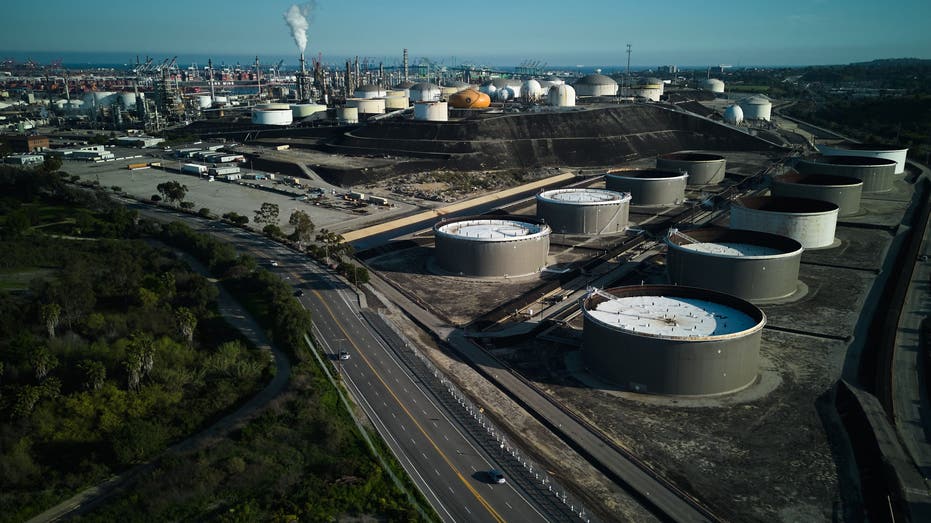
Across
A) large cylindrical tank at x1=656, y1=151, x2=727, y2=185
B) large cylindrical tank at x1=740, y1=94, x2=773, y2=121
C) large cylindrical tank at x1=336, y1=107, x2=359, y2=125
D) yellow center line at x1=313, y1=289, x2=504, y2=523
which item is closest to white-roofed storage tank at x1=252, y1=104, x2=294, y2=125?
large cylindrical tank at x1=336, y1=107, x2=359, y2=125

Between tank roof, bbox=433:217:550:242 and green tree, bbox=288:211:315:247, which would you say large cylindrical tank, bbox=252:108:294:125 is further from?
tank roof, bbox=433:217:550:242

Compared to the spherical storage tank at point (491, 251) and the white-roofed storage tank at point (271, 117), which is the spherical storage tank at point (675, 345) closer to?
the spherical storage tank at point (491, 251)

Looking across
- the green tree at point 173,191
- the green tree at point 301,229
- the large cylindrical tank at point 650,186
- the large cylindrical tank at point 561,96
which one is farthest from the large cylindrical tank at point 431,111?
the green tree at point 301,229

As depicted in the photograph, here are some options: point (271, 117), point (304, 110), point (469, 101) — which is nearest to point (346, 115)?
point (271, 117)

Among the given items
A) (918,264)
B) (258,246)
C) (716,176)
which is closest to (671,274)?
(918,264)

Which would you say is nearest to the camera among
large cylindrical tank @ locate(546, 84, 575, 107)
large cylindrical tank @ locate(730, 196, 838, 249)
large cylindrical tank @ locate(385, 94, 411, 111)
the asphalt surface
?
the asphalt surface

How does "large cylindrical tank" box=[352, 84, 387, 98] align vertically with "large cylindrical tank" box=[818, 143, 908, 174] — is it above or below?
above

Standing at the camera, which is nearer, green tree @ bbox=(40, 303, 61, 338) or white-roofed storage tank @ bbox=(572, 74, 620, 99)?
green tree @ bbox=(40, 303, 61, 338)

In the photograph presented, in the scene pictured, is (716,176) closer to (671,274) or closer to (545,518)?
(671,274)

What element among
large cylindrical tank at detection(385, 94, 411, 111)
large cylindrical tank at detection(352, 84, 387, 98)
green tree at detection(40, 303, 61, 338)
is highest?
large cylindrical tank at detection(352, 84, 387, 98)
